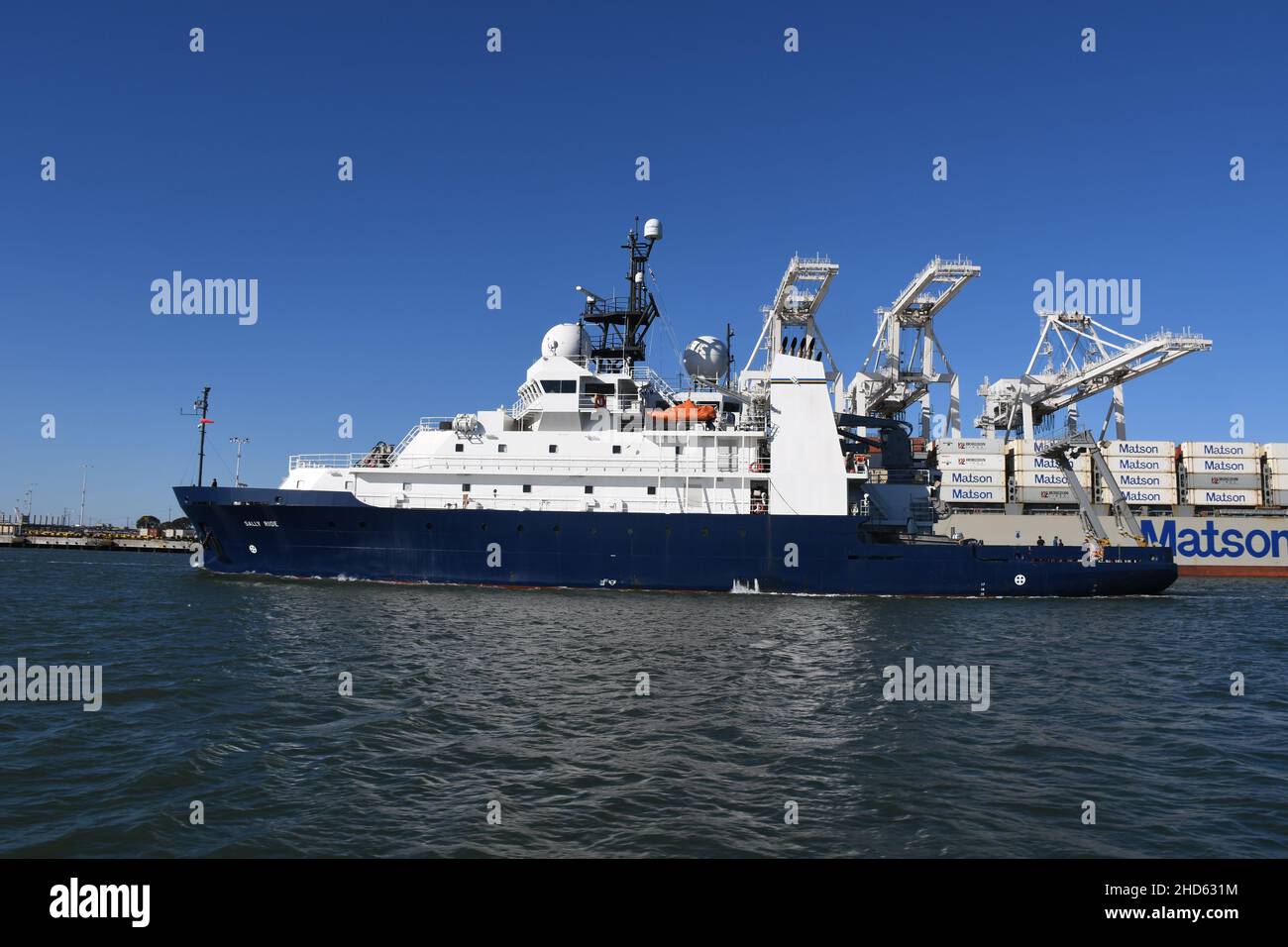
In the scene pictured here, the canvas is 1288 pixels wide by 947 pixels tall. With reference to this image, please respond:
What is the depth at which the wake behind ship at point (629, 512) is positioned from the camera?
2367 cm

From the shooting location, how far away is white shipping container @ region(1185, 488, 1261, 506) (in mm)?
40656

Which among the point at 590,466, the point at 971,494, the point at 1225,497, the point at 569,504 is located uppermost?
the point at 590,466

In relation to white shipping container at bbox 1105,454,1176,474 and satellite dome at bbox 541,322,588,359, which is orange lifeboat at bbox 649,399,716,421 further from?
white shipping container at bbox 1105,454,1176,474

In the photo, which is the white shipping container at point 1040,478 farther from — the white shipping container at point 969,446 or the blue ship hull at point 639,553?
the blue ship hull at point 639,553

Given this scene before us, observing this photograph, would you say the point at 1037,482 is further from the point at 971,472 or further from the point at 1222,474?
the point at 1222,474

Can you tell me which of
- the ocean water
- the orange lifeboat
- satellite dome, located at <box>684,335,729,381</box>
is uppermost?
satellite dome, located at <box>684,335,729,381</box>

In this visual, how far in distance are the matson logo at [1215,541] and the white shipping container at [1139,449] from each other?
453 centimetres

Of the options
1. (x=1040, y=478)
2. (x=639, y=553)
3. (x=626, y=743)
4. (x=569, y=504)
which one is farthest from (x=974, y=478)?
(x=626, y=743)

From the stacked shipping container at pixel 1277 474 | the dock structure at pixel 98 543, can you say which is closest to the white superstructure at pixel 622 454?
the stacked shipping container at pixel 1277 474

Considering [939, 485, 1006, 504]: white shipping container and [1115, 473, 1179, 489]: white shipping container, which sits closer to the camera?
[1115, 473, 1179, 489]: white shipping container

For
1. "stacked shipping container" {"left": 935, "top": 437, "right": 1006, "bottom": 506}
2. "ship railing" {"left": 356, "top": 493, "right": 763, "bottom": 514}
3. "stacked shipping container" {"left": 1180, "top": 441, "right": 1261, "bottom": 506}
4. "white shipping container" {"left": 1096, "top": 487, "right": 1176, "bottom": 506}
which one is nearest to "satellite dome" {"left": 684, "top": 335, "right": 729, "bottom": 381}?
"ship railing" {"left": 356, "top": 493, "right": 763, "bottom": 514}

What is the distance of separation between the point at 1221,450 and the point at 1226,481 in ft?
6.39

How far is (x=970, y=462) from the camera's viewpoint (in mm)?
43562

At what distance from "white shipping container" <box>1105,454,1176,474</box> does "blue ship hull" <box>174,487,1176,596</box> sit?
20505mm
